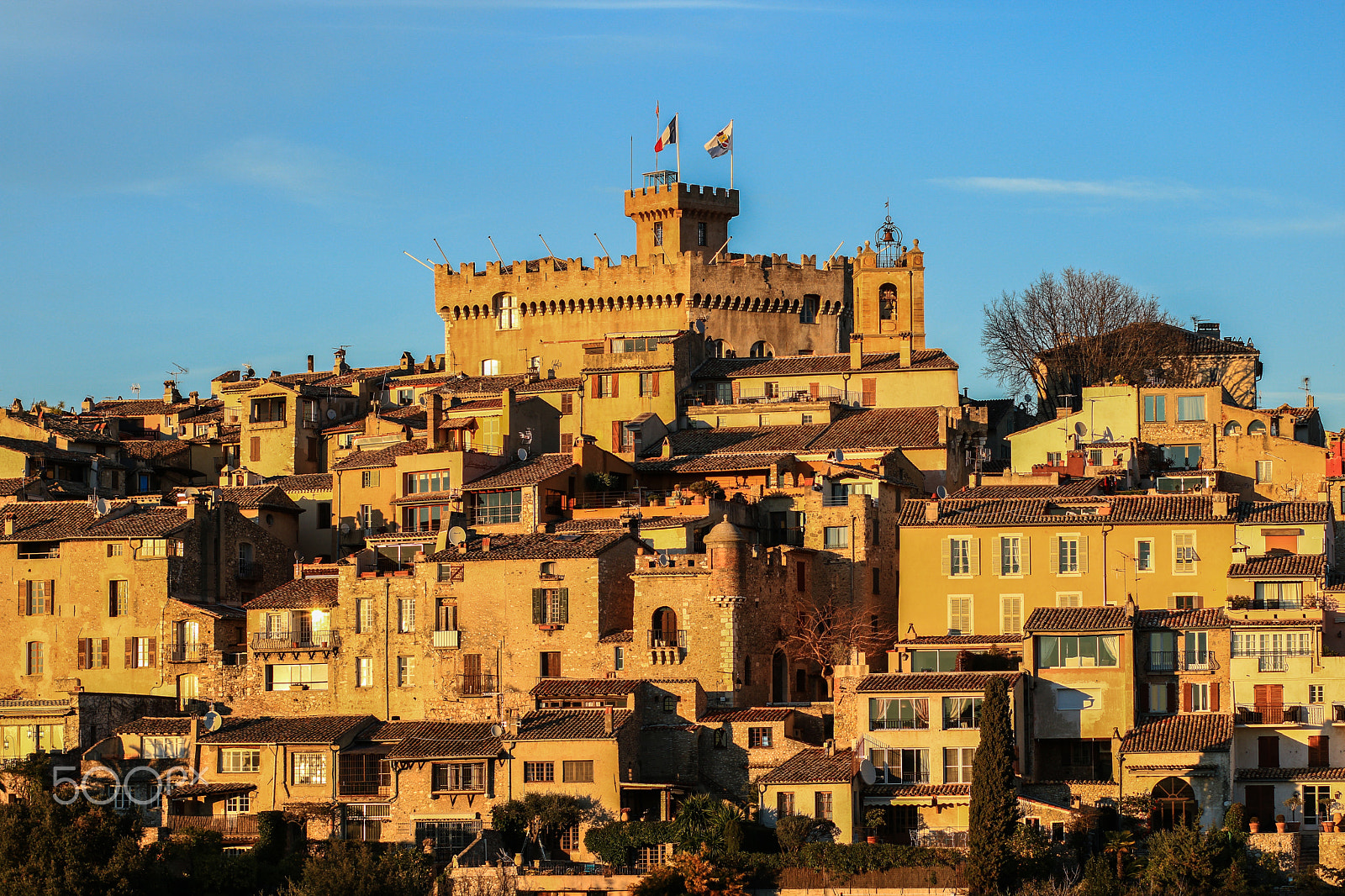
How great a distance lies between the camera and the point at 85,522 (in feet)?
254

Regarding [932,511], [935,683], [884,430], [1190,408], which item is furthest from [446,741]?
[1190,408]

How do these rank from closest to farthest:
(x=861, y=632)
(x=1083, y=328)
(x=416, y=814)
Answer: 1. (x=416, y=814)
2. (x=861, y=632)
3. (x=1083, y=328)

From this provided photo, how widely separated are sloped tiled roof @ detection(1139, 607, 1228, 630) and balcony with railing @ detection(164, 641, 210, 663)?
29.0m

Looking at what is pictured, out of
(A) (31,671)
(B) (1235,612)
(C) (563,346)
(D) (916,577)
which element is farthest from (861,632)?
(C) (563,346)

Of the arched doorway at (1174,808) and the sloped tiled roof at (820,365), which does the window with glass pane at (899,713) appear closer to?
the arched doorway at (1174,808)

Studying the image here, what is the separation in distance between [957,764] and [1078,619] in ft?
18.6

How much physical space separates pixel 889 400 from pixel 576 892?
31.2 metres

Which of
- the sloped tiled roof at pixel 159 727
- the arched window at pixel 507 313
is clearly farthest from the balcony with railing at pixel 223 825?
the arched window at pixel 507 313

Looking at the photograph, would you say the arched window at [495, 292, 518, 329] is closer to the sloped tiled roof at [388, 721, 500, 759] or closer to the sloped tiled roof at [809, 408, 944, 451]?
the sloped tiled roof at [809, 408, 944, 451]

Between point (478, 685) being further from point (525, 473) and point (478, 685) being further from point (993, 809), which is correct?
point (993, 809)

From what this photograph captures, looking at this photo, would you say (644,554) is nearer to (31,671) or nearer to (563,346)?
(31,671)

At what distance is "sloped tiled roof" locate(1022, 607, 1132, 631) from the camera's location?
212 feet

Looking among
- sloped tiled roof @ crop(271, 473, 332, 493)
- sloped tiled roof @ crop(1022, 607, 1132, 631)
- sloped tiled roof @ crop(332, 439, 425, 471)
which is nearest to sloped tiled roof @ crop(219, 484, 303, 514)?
sloped tiled roof @ crop(271, 473, 332, 493)

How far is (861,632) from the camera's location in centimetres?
7075
